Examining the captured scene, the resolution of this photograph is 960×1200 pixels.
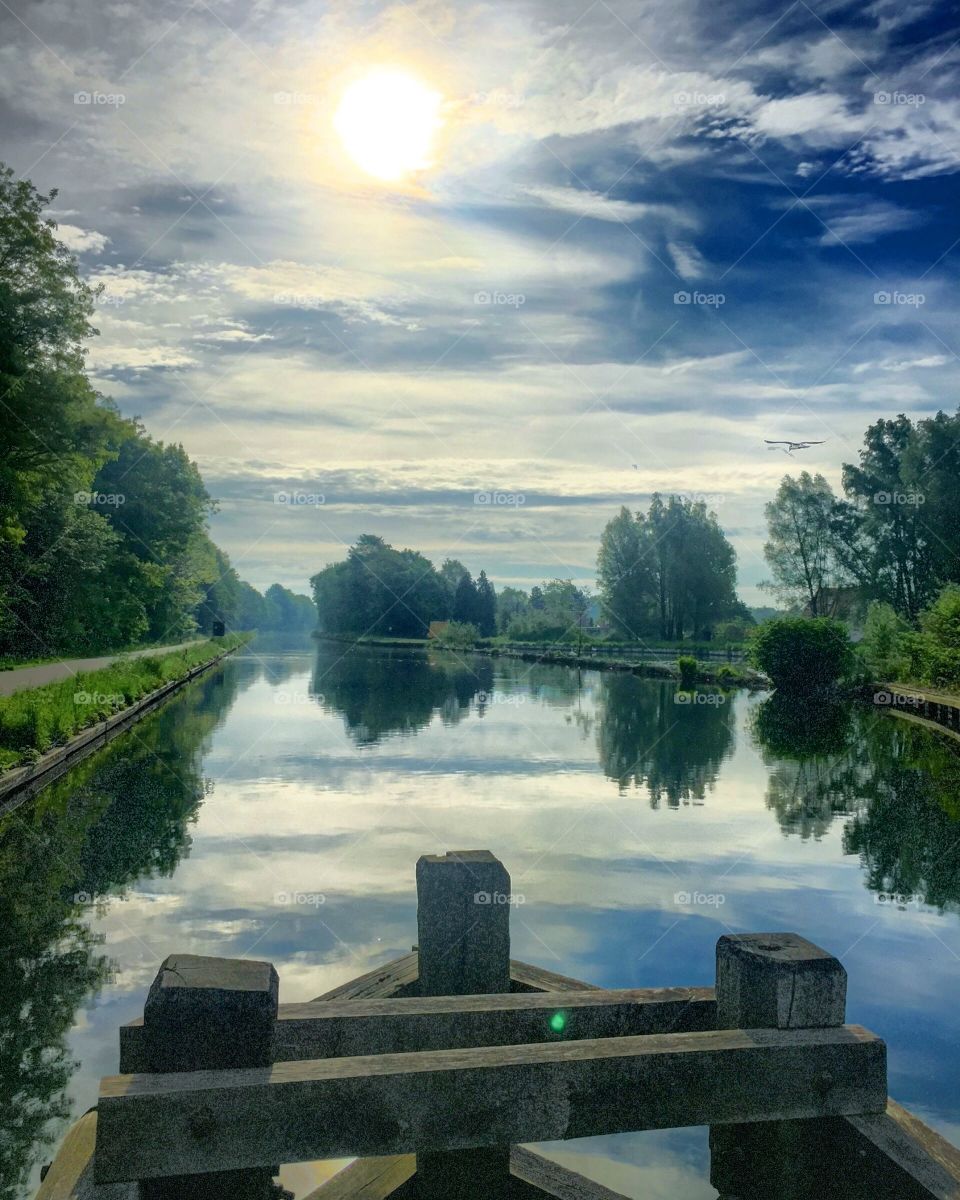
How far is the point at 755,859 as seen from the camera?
13336 millimetres

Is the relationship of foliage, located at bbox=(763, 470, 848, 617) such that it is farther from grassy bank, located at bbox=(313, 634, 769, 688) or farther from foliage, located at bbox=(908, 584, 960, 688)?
foliage, located at bbox=(908, 584, 960, 688)

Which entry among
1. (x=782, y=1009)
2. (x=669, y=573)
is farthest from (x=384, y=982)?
(x=669, y=573)

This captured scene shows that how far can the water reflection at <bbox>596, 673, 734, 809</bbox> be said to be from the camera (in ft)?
64.3

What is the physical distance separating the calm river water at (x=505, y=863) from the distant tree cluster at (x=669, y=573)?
68350mm

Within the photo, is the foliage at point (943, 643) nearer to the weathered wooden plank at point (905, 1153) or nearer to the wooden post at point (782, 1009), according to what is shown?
the wooden post at point (782, 1009)

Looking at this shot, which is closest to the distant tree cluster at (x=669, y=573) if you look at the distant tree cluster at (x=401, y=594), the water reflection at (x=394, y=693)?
the distant tree cluster at (x=401, y=594)

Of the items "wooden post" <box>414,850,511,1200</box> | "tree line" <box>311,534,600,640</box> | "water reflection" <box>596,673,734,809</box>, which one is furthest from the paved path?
"tree line" <box>311,534,600,640</box>

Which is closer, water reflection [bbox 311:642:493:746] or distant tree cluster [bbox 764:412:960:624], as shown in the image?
water reflection [bbox 311:642:493:746]

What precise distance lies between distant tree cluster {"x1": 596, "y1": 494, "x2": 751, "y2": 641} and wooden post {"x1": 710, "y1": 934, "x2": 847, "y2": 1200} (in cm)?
9170

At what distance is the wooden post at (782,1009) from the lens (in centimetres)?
370

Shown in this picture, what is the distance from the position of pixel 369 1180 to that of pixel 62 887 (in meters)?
8.11

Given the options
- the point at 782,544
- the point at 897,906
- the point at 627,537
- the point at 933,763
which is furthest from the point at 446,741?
the point at 627,537

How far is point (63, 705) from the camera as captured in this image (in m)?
21.3

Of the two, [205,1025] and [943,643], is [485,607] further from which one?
[205,1025]
